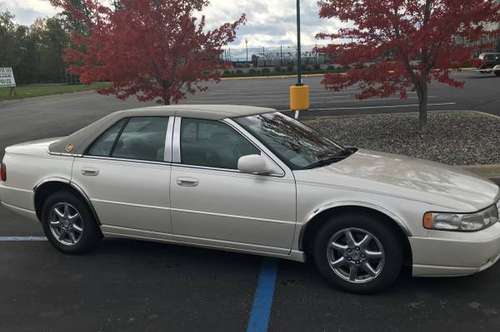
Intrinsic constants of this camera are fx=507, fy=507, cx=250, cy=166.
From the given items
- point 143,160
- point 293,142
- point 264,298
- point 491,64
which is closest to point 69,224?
point 143,160

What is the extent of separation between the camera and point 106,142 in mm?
4691

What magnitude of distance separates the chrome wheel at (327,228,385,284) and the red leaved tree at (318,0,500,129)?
5.87m

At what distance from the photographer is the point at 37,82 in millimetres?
68625

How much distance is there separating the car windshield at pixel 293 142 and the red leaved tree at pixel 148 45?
5222mm

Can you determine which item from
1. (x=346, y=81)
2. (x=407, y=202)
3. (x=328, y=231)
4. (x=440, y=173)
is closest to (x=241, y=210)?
(x=328, y=231)

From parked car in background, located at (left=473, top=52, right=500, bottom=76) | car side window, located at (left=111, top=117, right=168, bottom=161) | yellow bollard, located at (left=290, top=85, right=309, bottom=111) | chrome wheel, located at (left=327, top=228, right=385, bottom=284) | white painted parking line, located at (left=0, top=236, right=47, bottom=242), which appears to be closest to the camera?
chrome wheel, located at (left=327, top=228, right=385, bottom=284)

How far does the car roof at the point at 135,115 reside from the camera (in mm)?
4461

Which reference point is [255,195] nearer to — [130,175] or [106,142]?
[130,175]

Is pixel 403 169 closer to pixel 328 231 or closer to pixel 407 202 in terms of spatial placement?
pixel 407 202

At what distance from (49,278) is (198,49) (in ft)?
22.1

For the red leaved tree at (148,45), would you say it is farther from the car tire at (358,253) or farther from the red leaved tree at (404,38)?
the car tire at (358,253)

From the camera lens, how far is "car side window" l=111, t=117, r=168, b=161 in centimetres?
445

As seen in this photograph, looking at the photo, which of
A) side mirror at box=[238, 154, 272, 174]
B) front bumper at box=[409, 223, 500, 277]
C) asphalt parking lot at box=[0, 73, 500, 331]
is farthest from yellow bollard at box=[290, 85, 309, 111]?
front bumper at box=[409, 223, 500, 277]

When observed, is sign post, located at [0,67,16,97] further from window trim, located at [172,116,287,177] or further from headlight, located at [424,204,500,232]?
headlight, located at [424,204,500,232]
